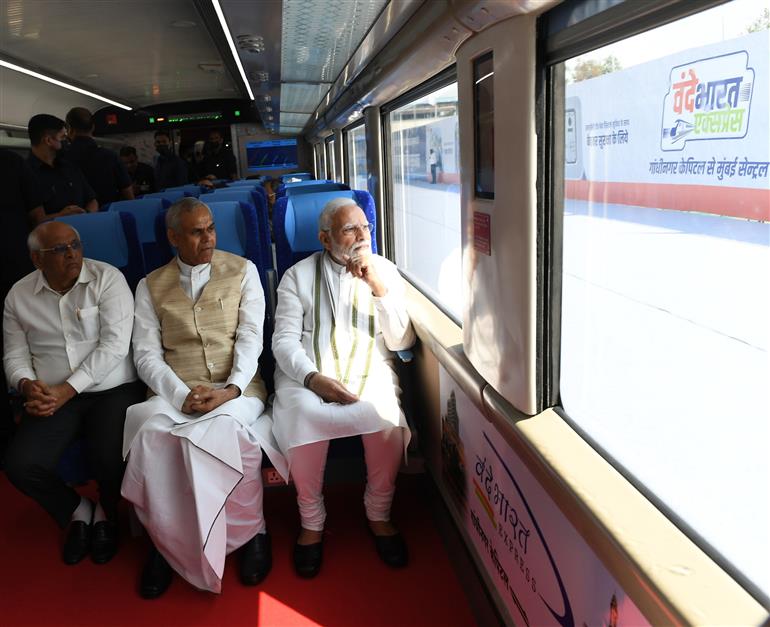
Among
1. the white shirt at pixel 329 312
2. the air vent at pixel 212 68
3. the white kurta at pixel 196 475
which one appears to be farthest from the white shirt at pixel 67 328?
the air vent at pixel 212 68

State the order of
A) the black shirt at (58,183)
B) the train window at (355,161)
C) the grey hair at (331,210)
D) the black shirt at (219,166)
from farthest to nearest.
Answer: the black shirt at (219,166) < the train window at (355,161) < the black shirt at (58,183) < the grey hair at (331,210)

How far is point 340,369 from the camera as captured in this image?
9.38 ft

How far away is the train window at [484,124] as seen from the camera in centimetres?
191

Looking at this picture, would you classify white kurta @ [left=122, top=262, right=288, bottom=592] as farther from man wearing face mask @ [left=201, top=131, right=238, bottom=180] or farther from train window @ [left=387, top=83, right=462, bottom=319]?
man wearing face mask @ [left=201, top=131, right=238, bottom=180]

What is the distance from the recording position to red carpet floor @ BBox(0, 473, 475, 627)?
241 centimetres

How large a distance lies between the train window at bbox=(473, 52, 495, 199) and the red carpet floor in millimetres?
1519

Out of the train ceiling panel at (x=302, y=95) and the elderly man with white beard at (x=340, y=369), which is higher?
the train ceiling panel at (x=302, y=95)

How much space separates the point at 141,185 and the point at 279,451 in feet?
25.1

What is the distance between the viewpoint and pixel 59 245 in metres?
2.79

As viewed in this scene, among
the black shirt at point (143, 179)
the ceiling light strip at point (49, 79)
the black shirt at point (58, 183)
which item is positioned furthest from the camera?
the black shirt at point (143, 179)

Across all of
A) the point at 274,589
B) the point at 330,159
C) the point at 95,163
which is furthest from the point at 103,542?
the point at 330,159

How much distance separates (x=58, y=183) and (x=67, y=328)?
198 cm

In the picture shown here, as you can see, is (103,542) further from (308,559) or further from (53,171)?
(53,171)

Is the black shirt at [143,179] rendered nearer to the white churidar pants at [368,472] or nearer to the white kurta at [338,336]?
the white kurta at [338,336]
